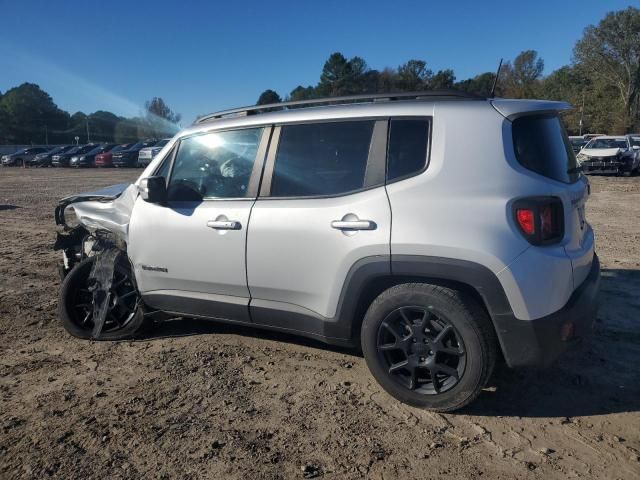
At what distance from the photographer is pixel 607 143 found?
2105 centimetres

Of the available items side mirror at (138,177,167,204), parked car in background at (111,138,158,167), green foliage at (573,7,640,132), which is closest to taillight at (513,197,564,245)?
side mirror at (138,177,167,204)

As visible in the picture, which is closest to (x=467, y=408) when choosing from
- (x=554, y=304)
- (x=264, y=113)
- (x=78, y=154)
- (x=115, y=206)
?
(x=554, y=304)

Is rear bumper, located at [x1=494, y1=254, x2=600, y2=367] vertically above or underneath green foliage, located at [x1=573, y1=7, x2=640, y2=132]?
underneath

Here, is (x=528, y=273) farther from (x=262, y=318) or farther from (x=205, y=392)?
(x=205, y=392)

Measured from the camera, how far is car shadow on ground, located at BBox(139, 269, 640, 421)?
3.19 m

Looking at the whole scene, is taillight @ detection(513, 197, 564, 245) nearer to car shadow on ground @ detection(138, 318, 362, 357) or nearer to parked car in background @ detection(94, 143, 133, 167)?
car shadow on ground @ detection(138, 318, 362, 357)

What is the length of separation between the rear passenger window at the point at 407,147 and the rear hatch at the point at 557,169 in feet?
1.72

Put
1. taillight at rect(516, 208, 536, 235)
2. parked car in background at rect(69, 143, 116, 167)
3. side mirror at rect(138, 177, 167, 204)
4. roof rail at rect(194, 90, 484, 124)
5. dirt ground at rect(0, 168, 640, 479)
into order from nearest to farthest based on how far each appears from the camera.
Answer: dirt ground at rect(0, 168, 640, 479) → taillight at rect(516, 208, 536, 235) → roof rail at rect(194, 90, 484, 124) → side mirror at rect(138, 177, 167, 204) → parked car in background at rect(69, 143, 116, 167)

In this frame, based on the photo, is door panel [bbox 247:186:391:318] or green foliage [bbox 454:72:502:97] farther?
green foliage [bbox 454:72:502:97]

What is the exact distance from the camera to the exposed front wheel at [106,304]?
14.6ft

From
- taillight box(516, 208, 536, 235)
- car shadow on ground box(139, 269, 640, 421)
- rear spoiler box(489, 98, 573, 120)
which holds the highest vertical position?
rear spoiler box(489, 98, 573, 120)

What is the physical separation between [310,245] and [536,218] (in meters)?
1.36

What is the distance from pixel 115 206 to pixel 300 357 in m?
2.13

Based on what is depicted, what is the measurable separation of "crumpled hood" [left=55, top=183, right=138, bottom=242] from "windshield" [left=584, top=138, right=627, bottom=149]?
2091cm
